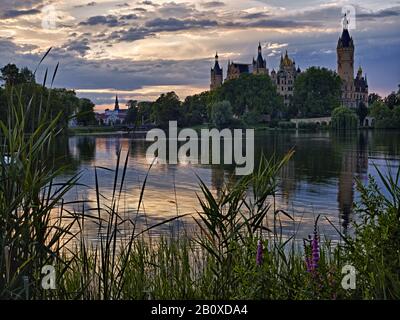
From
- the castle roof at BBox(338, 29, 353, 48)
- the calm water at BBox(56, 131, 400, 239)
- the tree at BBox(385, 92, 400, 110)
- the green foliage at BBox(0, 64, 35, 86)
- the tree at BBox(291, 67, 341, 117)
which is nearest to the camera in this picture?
the green foliage at BBox(0, 64, 35, 86)

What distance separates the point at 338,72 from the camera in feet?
24.8

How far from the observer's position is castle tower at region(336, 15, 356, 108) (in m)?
3.07

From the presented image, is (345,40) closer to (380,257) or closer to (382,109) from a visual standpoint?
(380,257)

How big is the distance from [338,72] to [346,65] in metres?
2.19

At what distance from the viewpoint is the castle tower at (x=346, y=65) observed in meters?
3.07

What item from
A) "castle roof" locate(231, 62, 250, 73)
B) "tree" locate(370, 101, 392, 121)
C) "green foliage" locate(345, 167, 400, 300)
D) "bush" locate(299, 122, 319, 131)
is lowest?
"green foliage" locate(345, 167, 400, 300)

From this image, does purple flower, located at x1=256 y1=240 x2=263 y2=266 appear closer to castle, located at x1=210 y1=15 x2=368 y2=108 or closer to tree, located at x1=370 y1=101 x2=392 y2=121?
castle, located at x1=210 y1=15 x2=368 y2=108

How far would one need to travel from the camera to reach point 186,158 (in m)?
29.3

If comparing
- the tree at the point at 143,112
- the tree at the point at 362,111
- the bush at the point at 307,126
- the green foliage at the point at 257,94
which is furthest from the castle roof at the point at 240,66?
the bush at the point at 307,126

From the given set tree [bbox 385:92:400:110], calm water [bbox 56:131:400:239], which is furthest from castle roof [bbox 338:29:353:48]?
calm water [bbox 56:131:400:239]

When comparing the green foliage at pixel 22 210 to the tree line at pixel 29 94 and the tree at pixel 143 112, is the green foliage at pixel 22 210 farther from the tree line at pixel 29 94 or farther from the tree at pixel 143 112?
the tree at pixel 143 112
